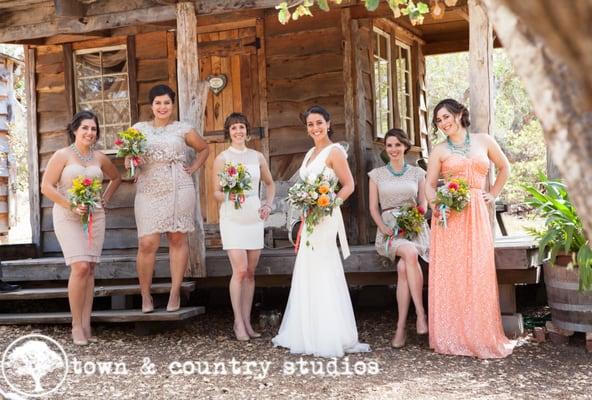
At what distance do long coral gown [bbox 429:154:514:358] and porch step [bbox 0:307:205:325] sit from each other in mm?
2238

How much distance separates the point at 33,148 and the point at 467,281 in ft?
20.8

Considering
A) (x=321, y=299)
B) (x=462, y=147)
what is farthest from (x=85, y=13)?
(x=462, y=147)

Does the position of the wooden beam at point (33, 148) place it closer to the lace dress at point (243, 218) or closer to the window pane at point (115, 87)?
the window pane at point (115, 87)

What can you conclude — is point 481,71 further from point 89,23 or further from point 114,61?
point 114,61

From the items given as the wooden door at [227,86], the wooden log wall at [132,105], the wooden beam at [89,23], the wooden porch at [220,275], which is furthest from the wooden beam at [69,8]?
the wooden porch at [220,275]

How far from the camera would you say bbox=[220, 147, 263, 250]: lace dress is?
629 centimetres

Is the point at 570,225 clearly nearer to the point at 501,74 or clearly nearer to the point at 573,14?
the point at 573,14

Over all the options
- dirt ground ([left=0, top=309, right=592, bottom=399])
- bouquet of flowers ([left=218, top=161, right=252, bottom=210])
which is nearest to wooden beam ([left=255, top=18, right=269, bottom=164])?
bouquet of flowers ([left=218, top=161, right=252, bottom=210])

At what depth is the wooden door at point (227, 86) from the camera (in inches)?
342

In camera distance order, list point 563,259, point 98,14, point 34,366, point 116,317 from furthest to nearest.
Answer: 1. point 98,14
2. point 116,317
3. point 563,259
4. point 34,366

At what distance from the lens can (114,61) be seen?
9.35 metres

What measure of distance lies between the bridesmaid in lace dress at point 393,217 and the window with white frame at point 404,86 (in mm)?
3266

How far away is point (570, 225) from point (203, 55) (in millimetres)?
5005

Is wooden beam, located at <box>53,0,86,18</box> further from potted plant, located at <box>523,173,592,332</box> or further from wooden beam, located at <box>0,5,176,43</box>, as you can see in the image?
potted plant, located at <box>523,173,592,332</box>
